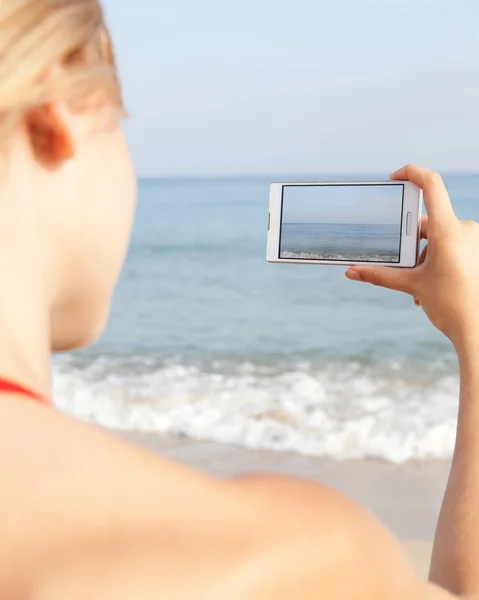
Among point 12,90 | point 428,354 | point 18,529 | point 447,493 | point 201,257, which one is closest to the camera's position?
point 18,529

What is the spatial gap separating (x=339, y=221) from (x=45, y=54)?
3.39ft

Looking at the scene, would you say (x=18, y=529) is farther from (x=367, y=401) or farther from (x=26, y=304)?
(x=367, y=401)

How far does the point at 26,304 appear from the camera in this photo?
63cm

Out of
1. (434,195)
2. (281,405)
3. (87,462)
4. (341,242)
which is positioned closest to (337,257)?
(341,242)

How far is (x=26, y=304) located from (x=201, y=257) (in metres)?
10.2

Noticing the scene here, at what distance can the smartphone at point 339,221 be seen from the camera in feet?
4.63

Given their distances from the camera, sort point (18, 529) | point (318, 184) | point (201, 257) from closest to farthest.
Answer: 1. point (18, 529)
2. point (318, 184)
3. point (201, 257)

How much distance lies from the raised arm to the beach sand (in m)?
1.66

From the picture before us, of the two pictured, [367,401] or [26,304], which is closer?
[26,304]

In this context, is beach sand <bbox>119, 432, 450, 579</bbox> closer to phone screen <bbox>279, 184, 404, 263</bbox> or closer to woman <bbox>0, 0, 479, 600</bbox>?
phone screen <bbox>279, 184, 404, 263</bbox>

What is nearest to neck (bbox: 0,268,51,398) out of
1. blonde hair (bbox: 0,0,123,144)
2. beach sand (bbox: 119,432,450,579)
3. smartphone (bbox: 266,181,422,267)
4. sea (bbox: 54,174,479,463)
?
blonde hair (bbox: 0,0,123,144)

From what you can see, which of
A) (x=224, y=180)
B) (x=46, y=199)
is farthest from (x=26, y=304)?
(x=224, y=180)

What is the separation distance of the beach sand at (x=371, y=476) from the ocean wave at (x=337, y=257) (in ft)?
4.62

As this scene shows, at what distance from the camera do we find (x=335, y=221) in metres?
1.56
